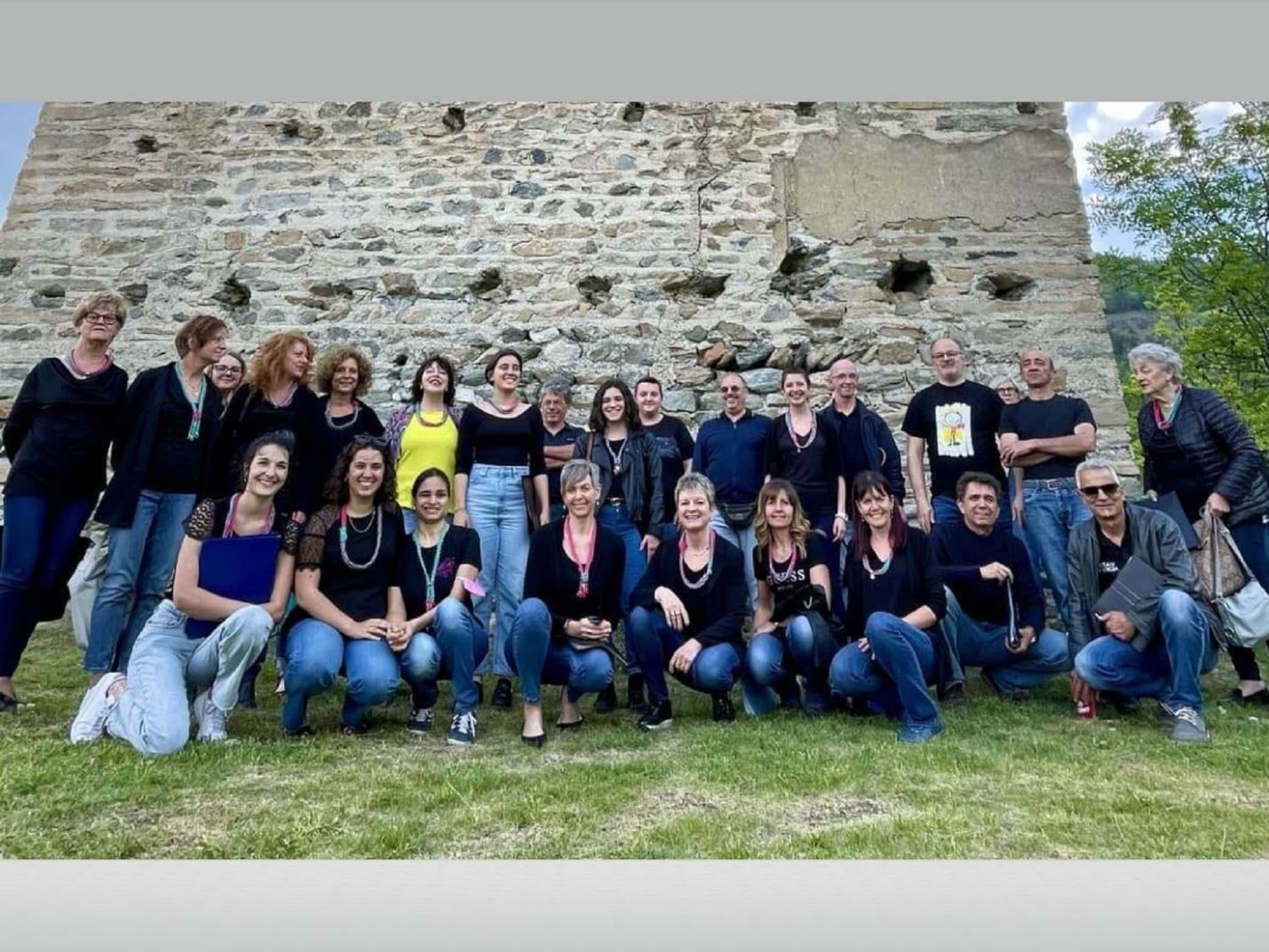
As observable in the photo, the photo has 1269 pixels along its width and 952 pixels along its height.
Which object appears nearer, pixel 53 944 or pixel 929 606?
pixel 53 944

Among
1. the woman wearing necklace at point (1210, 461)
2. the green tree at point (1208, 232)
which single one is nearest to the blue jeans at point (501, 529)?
the woman wearing necklace at point (1210, 461)

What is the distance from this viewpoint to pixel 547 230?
5836mm

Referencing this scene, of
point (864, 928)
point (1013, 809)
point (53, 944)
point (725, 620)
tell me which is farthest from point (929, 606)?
point (53, 944)

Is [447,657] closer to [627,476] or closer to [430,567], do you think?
[430,567]

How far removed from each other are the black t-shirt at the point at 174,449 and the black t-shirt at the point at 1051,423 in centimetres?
377

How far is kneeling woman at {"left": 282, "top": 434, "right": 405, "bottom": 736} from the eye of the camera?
3.14 m

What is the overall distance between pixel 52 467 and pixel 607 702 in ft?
7.97

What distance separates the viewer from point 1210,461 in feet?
12.4

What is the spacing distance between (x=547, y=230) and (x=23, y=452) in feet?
11.2

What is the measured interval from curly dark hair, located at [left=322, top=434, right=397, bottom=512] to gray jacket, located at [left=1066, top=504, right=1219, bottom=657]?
277 centimetres

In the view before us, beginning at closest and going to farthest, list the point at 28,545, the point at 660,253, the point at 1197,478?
the point at 28,545 < the point at 1197,478 < the point at 660,253

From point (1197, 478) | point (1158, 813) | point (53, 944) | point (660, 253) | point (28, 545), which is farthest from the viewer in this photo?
point (660, 253)

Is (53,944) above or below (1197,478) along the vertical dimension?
below

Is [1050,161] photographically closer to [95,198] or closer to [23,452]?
[23,452]
